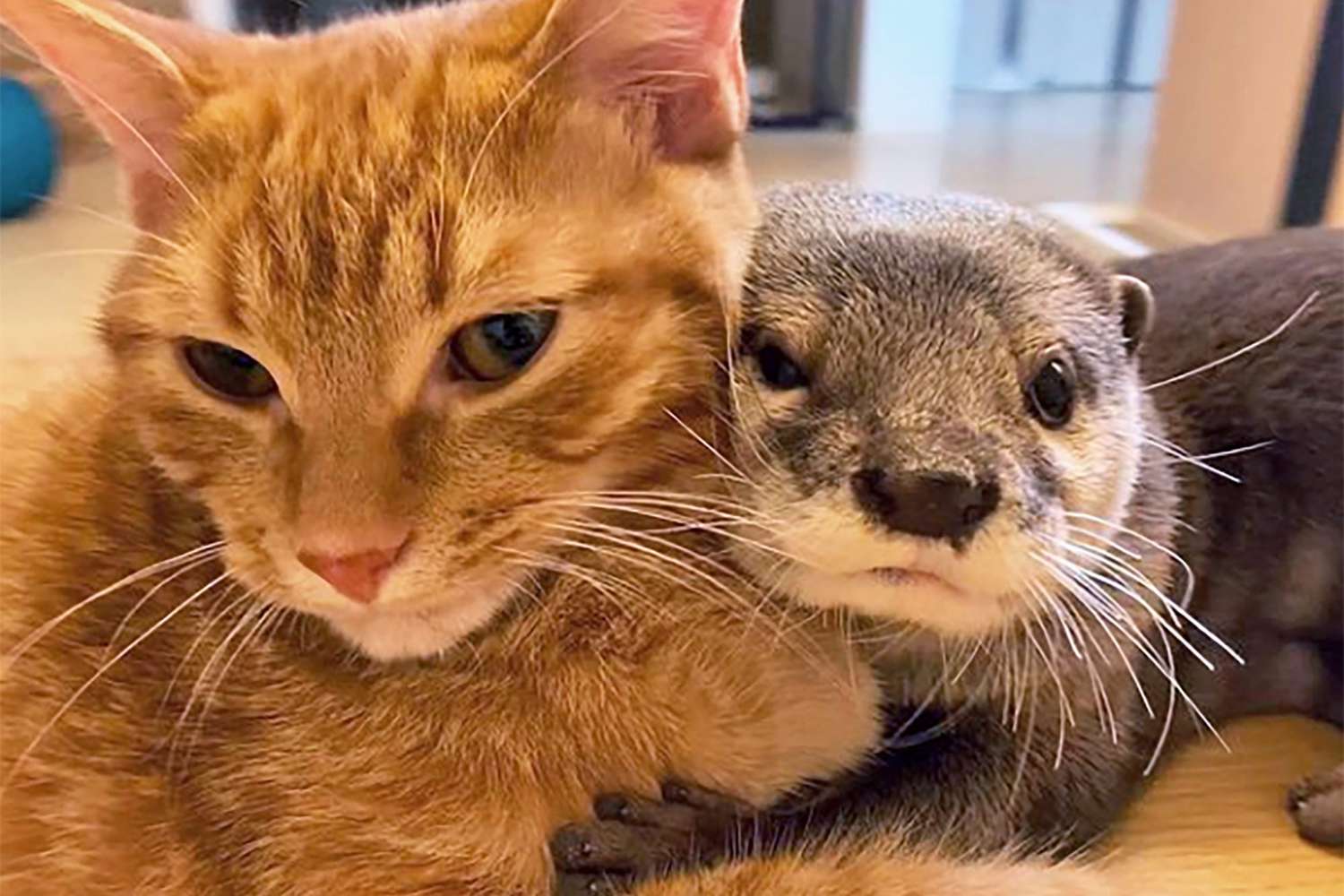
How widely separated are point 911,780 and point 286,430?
19.0 inches

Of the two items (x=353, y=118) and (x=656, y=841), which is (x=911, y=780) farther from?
(x=353, y=118)

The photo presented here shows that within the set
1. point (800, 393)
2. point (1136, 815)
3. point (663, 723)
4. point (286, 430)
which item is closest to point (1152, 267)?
point (1136, 815)

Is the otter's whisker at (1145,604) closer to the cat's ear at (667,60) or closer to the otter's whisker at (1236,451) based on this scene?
the otter's whisker at (1236,451)

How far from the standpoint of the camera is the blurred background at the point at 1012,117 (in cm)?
235

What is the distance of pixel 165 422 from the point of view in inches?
41.9

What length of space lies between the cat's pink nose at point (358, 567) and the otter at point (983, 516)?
223 millimetres

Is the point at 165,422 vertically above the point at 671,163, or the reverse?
the point at 671,163

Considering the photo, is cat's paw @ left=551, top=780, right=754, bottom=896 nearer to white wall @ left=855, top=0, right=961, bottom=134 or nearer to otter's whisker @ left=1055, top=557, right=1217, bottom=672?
otter's whisker @ left=1055, top=557, right=1217, bottom=672

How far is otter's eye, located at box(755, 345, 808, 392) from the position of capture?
3.56 ft

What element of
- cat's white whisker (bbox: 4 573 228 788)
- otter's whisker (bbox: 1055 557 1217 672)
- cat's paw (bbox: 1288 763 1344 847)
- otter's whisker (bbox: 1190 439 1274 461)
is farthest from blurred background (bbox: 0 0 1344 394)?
cat's paw (bbox: 1288 763 1344 847)

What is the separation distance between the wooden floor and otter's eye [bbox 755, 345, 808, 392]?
42cm

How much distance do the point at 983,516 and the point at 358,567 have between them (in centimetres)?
36

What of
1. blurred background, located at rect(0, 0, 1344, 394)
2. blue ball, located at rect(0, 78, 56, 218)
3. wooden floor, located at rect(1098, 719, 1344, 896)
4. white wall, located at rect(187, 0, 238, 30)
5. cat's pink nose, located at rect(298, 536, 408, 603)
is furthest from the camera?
blue ball, located at rect(0, 78, 56, 218)

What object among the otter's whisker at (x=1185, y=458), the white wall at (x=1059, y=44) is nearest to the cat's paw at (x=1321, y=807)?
the otter's whisker at (x=1185, y=458)
